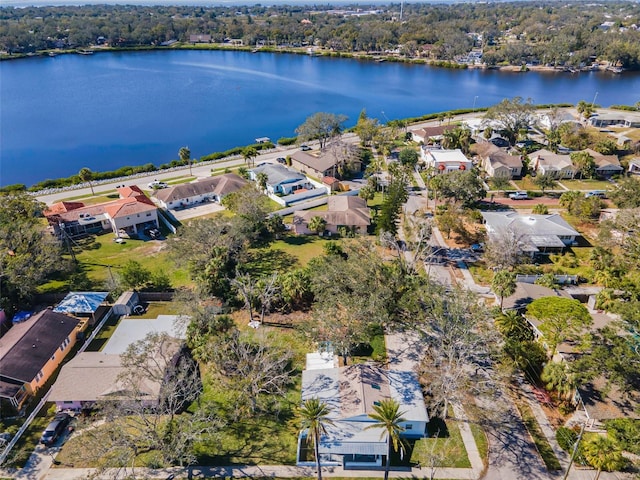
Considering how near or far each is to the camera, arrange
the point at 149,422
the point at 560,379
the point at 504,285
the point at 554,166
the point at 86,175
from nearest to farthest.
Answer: the point at 149,422 < the point at 560,379 < the point at 504,285 < the point at 86,175 < the point at 554,166

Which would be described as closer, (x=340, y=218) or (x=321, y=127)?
(x=340, y=218)

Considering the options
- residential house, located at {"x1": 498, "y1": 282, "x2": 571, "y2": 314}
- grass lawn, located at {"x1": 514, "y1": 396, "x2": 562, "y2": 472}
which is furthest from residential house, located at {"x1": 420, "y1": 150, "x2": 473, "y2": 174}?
grass lawn, located at {"x1": 514, "y1": 396, "x2": 562, "y2": 472}

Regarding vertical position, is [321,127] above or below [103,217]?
above

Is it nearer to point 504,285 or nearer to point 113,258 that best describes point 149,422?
point 113,258

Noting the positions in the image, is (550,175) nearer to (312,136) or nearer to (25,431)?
(312,136)

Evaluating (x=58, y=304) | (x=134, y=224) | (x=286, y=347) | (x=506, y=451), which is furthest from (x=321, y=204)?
(x=506, y=451)

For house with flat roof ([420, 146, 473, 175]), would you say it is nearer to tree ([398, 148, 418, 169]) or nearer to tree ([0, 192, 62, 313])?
tree ([398, 148, 418, 169])

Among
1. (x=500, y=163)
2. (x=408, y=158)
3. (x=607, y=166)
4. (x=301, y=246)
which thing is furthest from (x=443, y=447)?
(x=607, y=166)

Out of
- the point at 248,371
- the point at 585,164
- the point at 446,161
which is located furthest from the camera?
the point at 446,161
